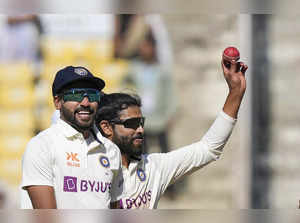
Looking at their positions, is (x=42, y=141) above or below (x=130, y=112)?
below

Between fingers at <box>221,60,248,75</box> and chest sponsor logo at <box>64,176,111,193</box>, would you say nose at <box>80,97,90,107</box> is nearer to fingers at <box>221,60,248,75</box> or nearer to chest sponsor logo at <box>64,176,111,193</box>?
chest sponsor logo at <box>64,176,111,193</box>

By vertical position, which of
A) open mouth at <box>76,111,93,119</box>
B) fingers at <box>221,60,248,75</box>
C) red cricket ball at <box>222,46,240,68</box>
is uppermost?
red cricket ball at <box>222,46,240,68</box>

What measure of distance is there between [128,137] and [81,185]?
40 cm

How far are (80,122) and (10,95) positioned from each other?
463 centimetres

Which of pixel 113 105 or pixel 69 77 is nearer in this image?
pixel 69 77

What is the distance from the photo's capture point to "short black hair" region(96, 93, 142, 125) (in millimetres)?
2850

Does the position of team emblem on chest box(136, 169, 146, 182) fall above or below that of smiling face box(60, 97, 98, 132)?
below

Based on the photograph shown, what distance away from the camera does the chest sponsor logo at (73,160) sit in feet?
8.06

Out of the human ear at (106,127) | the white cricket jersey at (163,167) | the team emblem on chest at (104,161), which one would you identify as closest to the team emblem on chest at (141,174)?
the white cricket jersey at (163,167)

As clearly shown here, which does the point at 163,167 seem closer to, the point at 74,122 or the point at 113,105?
the point at 113,105

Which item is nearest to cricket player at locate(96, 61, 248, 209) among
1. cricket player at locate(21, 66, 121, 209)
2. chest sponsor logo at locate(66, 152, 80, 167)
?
cricket player at locate(21, 66, 121, 209)

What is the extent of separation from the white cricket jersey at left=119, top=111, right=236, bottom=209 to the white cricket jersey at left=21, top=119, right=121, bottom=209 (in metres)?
0.19

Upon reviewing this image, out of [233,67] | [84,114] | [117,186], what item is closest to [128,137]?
[117,186]

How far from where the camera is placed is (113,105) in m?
2.87
